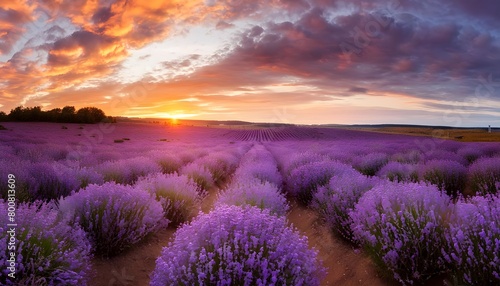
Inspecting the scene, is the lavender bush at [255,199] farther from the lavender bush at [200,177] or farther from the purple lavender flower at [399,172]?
the purple lavender flower at [399,172]

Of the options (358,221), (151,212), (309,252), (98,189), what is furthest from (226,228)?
(98,189)

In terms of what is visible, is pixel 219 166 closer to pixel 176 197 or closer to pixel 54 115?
pixel 176 197

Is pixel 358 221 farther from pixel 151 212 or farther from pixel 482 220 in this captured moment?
pixel 151 212

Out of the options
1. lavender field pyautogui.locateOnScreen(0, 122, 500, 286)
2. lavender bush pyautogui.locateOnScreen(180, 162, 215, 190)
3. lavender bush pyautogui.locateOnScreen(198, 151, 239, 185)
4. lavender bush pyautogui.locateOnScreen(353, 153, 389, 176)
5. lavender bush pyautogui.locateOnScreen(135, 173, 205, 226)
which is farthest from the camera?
lavender bush pyautogui.locateOnScreen(198, 151, 239, 185)

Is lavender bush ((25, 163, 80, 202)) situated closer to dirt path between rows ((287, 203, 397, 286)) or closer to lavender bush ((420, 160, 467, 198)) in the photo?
dirt path between rows ((287, 203, 397, 286))

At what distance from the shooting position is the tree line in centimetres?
3684

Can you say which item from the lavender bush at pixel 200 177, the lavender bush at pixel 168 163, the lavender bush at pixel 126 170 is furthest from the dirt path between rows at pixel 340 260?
the lavender bush at pixel 168 163

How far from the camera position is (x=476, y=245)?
8.69 feet

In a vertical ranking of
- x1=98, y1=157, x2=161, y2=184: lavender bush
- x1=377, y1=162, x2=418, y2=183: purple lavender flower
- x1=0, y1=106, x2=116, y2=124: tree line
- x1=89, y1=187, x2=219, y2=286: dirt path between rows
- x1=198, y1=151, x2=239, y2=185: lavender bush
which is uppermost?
x1=0, y1=106, x2=116, y2=124: tree line

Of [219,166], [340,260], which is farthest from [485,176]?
[219,166]

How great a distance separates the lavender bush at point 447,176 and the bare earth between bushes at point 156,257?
11.4 feet

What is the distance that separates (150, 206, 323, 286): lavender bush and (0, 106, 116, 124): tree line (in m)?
41.2

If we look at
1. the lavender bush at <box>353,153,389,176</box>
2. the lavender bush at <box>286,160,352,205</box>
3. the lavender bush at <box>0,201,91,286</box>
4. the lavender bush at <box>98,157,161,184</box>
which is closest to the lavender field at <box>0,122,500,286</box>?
the lavender bush at <box>0,201,91,286</box>

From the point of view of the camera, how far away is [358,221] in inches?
142
